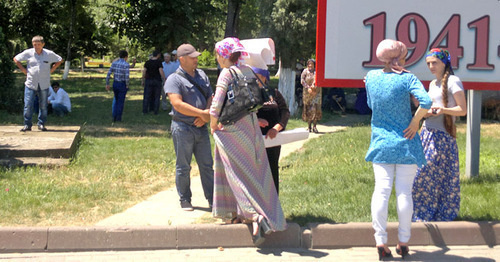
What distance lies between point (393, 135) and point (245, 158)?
1342mm

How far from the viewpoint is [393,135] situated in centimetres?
565

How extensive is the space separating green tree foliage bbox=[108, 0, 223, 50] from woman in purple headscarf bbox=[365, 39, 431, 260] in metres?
19.5

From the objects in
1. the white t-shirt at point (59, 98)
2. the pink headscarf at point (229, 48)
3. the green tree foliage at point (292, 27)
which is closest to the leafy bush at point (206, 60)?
the green tree foliage at point (292, 27)

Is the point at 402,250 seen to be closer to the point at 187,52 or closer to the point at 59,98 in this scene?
the point at 187,52

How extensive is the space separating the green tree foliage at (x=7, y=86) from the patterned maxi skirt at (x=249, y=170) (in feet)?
41.2

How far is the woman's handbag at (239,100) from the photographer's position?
595 centimetres

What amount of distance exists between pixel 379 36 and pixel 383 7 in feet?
1.21

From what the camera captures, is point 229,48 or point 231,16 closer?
point 229,48

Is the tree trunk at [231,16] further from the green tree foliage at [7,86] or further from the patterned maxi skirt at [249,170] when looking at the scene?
the patterned maxi skirt at [249,170]

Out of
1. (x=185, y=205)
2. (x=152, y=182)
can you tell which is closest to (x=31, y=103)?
(x=152, y=182)

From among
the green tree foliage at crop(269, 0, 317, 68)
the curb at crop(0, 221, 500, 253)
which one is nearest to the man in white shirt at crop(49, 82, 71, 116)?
the green tree foliage at crop(269, 0, 317, 68)

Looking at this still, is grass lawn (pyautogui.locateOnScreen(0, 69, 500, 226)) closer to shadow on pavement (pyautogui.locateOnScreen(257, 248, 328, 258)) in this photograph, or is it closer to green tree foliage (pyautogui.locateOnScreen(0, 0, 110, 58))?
shadow on pavement (pyautogui.locateOnScreen(257, 248, 328, 258))

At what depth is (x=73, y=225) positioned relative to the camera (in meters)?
6.55

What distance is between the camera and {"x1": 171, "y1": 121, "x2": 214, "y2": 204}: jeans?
22.9 ft
